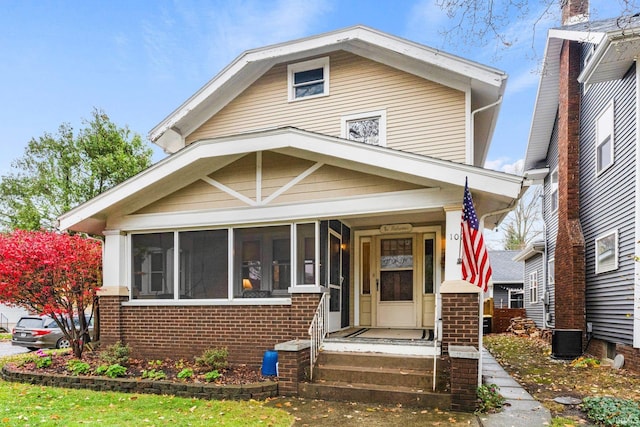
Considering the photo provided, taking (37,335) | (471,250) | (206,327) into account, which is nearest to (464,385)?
(471,250)

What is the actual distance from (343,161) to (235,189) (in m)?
2.12

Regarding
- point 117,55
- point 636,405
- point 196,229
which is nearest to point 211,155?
point 196,229

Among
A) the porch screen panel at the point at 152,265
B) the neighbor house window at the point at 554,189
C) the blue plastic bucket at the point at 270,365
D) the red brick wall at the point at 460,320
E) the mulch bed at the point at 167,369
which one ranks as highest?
the neighbor house window at the point at 554,189

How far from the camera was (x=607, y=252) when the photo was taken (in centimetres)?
948

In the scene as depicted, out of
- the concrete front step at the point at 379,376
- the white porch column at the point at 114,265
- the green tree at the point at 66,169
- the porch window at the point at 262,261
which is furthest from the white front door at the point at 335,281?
the green tree at the point at 66,169

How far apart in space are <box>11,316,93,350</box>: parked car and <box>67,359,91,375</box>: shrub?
698 centimetres

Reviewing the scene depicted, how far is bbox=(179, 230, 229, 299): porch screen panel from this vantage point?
7789 mm

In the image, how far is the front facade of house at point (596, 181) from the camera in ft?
26.0

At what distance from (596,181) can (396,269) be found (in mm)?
5577

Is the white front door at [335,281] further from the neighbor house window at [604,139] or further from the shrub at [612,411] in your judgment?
the neighbor house window at [604,139]

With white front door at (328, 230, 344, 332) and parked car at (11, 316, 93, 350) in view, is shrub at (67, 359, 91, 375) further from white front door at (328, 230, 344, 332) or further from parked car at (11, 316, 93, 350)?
parked car at (11, 316, 93, 350)

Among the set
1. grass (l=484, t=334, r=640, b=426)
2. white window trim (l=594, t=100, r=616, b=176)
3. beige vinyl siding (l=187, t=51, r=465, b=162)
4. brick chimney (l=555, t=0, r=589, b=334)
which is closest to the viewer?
grass (l=484, t=334, r=640, b=426)

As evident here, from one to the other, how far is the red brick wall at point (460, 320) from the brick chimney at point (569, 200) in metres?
6.06

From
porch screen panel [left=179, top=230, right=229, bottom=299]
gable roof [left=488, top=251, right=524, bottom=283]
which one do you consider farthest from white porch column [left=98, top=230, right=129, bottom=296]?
gable roof [left=488, top=251, right=524, bottom=283]
